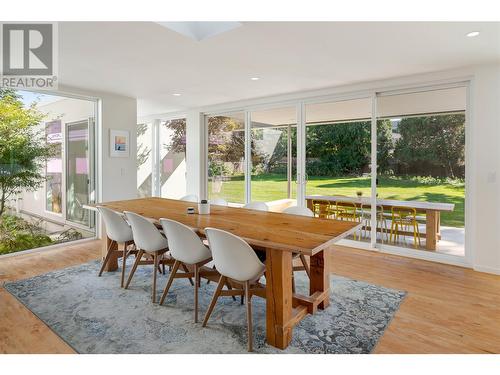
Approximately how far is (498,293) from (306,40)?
3.04 m

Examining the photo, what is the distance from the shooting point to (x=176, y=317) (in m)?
2.55

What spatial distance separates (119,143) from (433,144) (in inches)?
189

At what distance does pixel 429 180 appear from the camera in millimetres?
4164

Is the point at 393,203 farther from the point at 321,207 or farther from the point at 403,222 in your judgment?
the point at 321,207

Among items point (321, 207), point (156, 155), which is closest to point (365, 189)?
point (321, 207)

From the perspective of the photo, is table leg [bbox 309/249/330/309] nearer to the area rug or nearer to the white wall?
the area rug

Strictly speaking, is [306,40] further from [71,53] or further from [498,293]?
[498,293]

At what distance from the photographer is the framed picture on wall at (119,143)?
5.27 meters

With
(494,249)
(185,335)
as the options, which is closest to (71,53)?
(185,335)

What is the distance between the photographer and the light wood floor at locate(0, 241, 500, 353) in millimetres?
2188

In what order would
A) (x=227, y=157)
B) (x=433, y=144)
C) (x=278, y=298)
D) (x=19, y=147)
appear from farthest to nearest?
(x=227, y=157) → (x=19, y=147) → (x=433, y=144) → (x=278, y=298)

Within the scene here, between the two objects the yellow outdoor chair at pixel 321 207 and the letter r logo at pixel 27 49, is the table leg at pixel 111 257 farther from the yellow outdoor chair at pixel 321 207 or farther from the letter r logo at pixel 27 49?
the yellow outdoor chair at pixel 321 207

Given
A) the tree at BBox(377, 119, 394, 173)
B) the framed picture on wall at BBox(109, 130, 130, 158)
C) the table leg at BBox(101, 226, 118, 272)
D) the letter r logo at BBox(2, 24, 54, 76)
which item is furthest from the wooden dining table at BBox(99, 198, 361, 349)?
the framed picture on wall at BBox(109, 130, 130, 158)

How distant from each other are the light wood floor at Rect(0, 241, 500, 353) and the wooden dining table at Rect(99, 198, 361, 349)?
24.6 inches
